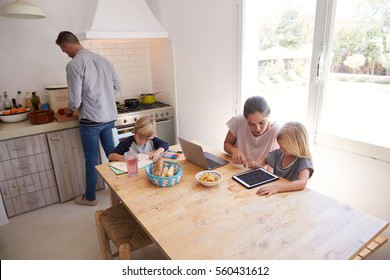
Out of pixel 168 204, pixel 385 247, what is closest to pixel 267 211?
pixel 168 204

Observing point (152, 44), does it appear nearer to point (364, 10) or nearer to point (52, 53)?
point (52, 53)

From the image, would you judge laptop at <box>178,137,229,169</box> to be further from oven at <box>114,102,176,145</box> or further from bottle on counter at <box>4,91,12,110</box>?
bottle on counter at <box>4,91,12,110</box>

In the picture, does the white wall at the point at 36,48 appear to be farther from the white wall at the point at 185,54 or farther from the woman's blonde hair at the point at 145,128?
the woman's blonde hair at the point at 145,128

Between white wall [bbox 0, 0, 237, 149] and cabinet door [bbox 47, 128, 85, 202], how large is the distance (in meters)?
0.79

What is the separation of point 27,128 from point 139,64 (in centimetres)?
169

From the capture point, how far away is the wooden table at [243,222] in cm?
101

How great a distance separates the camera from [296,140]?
1.50 meters

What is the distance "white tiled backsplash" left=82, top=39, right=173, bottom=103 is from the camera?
339 centimetres

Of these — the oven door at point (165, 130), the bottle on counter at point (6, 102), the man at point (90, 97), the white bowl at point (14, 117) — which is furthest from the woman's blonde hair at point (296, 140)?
the bottle on counter at point (6, 102)

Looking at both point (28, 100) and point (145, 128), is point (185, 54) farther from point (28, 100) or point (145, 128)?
point (28, 100)

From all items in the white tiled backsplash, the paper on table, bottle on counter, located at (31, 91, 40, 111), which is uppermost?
the white tiled backsplash

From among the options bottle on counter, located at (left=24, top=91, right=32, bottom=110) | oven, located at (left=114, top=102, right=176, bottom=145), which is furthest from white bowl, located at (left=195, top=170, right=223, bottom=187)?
bottle on counter, located at (left=24, top=91, right=32, bottom=110)

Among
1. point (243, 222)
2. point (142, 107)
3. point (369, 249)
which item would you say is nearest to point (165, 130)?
point (142, 107)

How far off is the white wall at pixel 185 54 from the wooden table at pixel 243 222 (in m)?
1.43
